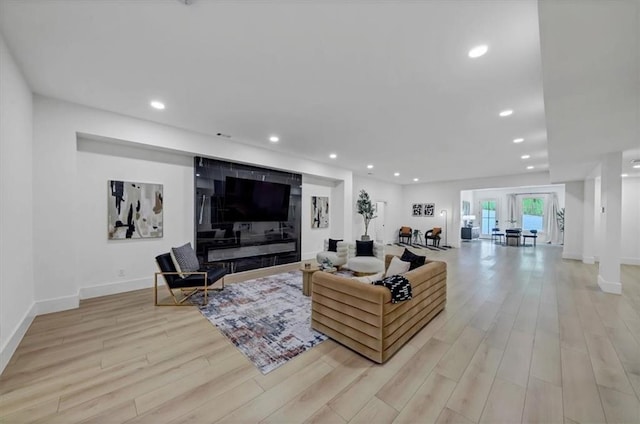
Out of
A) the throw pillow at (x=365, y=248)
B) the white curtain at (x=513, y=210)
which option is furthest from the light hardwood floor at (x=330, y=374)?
the white curtain at (x=513, y=210)

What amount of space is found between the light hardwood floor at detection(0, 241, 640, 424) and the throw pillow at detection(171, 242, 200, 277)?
0.72 metres

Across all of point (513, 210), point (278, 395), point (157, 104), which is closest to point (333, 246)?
point (278, 395)

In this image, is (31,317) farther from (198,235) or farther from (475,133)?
(475,133)

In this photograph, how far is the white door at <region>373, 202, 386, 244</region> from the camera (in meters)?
11.2

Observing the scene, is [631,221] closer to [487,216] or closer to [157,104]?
[487,216]

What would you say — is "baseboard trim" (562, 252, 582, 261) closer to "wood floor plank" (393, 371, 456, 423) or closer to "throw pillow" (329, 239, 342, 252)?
"throw pillow" (329, 239, 342, 252)

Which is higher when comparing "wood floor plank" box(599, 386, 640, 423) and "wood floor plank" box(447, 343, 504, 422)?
"wood floor plank" box(447, 343, 504, 422)

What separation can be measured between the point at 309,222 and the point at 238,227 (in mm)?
2480

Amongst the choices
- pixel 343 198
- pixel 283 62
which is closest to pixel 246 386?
pixel 283 62

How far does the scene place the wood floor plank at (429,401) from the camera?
175cm

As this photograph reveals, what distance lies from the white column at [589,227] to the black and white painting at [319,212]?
789 cm

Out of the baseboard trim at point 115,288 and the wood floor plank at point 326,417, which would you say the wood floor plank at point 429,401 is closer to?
the wood floor plank at point 326,417

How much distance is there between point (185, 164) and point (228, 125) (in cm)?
142

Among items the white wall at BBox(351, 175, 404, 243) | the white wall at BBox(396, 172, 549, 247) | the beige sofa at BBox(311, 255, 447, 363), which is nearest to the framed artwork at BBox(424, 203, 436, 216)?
the white wall at BBox(396, 172, 549, 247)
